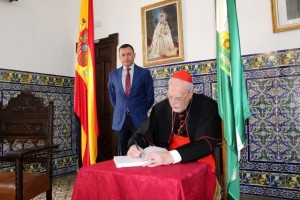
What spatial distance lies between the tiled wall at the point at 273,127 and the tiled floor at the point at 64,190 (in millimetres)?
107

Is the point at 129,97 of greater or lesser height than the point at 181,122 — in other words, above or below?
above

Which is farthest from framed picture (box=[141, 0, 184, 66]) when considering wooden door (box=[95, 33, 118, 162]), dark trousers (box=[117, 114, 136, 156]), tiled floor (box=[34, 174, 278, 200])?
tiled floor (box=[34, 174, 278, 200])

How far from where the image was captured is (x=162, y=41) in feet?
13.9

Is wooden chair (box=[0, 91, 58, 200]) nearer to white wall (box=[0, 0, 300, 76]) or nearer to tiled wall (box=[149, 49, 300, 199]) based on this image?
white wall (box=[0, 0, 300, 76])

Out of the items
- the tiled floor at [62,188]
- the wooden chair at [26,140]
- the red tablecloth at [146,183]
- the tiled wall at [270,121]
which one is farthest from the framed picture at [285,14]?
the tiled floor at [62,188]

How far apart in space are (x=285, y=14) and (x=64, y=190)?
11.4ft

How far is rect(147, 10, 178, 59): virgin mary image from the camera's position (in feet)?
13.6

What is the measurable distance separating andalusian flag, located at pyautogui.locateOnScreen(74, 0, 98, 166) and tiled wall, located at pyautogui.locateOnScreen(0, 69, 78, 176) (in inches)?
49.4

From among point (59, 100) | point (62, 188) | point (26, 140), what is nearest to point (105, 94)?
point (59, 100)

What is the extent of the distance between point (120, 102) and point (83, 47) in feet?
2.60

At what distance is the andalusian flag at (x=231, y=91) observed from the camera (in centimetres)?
202
